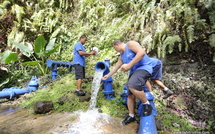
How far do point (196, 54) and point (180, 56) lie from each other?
1.56 ft

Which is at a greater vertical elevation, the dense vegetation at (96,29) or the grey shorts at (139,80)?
the dense vegetation at (96,29)

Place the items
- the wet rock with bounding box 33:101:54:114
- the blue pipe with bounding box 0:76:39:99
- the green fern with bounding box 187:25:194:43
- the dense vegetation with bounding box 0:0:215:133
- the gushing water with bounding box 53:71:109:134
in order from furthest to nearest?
the dense vegetation with bounding box 0:0:215:133 → the blue pipe with bounding box 0:76:39:99 → the green fern with bounding box 187:25:194:43 → the wet rock with bounding box 33:101:54:114 → the gushing water with bounding box 53:71:109:134

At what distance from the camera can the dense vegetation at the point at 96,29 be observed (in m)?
4.55

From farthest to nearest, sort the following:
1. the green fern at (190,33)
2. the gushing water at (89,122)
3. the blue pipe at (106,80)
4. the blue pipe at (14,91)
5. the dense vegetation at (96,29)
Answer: the dense vegetation at (96,29) < the blue pipe at (14,91) < the green fern at (190,33) < the blue pipe at (106,80) < the gushing water at (89,122)

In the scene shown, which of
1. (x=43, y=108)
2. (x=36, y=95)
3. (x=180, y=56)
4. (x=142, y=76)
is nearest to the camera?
(x=142, y=76)

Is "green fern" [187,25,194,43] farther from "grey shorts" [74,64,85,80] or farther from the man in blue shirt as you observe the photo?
"grey shorts" [74,64,85,80]

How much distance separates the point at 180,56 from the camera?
194 inches

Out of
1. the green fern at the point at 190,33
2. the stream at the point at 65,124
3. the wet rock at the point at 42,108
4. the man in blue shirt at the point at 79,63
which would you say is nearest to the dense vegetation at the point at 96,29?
the green fern at the point at 190,33

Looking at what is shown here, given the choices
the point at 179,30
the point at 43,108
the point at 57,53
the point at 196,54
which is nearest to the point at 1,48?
the point at 57,53

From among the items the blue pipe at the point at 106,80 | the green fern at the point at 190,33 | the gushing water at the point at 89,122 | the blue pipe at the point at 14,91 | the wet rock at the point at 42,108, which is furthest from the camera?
the blue pipe at the point at 14,91

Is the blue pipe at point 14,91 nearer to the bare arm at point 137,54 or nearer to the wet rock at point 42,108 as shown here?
the wet rock at point 42,108

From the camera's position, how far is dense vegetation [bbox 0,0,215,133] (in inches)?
179

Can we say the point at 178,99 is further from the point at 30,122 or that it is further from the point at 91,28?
the point at 91,28

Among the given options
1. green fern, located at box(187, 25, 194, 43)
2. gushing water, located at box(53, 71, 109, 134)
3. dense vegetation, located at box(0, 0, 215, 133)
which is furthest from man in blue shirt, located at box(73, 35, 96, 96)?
green fern, located at box(187, 25, 194, 43)
